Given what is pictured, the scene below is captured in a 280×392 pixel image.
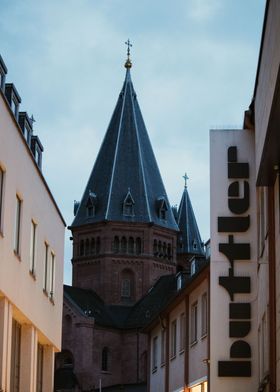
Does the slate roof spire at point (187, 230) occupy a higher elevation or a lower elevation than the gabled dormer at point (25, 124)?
higher

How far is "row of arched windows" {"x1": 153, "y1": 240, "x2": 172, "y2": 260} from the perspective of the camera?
12184cm

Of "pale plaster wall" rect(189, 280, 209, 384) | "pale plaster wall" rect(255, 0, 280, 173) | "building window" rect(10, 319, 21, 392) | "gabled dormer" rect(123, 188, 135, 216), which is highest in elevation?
"gabled dormer" rect(123, 188, 135, 216)

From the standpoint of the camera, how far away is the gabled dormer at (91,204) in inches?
4793

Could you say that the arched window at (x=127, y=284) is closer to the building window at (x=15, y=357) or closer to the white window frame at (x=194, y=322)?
the white window frame at (x=194, y=322)

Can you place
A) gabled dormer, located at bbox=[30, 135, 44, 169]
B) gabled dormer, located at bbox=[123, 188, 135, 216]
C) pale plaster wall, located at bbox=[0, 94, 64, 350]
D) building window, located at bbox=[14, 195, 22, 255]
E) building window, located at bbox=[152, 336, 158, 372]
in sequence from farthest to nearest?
1. gabled dormer, located at bbox=[123, 188, 135, 216]
2. building window, located at bbox=[152, 336, 158, 372]
3. gabled dormer, located at bbox=[30, 135, 44, 169]
4. building window, located at bbox=[14, 195, 22, 255]
5. pale plaster wall, located at bbox=[0, 94, 64, 350]

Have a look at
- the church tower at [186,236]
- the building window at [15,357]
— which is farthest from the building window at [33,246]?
the church tower at [186,236]

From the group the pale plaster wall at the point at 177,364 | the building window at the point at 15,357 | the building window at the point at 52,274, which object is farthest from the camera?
the pale plaster wall at the point at 177,364

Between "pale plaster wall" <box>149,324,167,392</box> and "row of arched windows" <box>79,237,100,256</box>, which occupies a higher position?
"row of arched windows" <box>79,237,100,256</box>

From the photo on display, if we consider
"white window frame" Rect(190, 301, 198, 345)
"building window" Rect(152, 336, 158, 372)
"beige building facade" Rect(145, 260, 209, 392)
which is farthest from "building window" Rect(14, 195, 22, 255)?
"building window" Rect(152, 336, 158, 372)

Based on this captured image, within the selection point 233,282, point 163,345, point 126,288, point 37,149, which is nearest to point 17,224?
point 233,282

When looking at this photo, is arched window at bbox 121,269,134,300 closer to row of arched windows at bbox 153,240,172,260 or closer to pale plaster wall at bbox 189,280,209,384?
row of arched windows at bbox 153,240,172,260

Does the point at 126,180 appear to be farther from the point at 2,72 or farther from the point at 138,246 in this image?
the point at 2,72

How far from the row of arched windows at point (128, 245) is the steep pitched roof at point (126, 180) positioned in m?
2.24

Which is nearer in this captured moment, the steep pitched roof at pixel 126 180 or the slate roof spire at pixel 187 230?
the steep pitched roof at pixel 126 180
